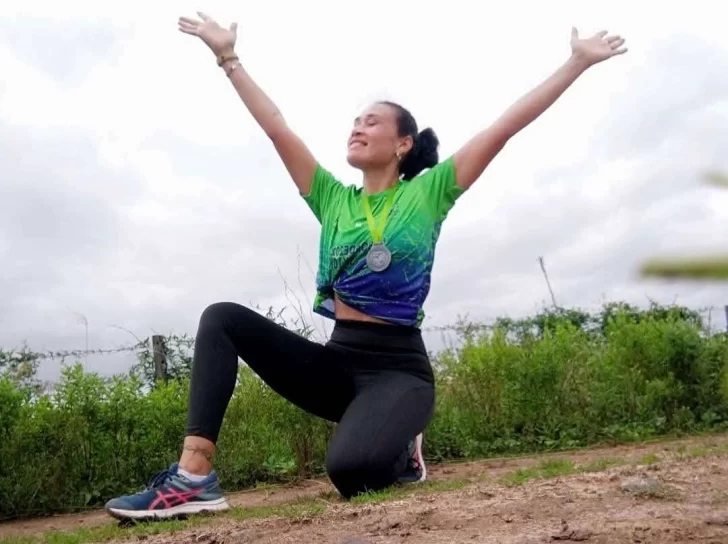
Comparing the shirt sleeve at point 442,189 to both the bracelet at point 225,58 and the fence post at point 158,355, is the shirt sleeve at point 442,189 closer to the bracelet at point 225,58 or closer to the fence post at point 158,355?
the bracelet at point 225,58

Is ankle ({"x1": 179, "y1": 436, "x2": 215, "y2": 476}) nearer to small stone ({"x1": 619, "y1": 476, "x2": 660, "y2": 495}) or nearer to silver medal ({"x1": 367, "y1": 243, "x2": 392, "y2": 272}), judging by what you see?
silver medal ({"x1": 367, "y1": 243, "x2": 392, "y2": 272})

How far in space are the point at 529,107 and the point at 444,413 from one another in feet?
8.58

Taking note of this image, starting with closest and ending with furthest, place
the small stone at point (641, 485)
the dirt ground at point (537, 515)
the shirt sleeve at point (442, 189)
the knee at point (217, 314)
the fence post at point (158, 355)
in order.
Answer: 1. the dirt ground at point (537, 515)
2. the small stone at point (641, 485)
3. the knee at point (217, 314)
4. the shirt sleeve at point (442, 189)
5. the fence post at point (158, 355)

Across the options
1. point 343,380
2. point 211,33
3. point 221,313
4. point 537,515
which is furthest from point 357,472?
point 211,33

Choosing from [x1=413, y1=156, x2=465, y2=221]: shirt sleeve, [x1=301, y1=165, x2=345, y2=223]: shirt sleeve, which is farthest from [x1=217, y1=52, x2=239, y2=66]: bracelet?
[x1=413, y1=156, x2=465, y2=221]: shirt sleeve

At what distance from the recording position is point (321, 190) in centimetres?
339

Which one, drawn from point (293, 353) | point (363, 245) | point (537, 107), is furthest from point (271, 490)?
point (537, 107)

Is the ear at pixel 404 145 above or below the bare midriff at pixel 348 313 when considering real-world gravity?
above

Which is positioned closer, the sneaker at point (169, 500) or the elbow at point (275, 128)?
the sneaker at point (169, 500)

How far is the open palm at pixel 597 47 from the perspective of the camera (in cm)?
280

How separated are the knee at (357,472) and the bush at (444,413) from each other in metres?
1.45

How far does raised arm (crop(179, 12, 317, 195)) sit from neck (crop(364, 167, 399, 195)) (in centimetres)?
23

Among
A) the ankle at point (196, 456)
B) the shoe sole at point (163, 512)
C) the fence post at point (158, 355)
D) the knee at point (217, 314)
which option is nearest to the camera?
the shoe sole at point (163, 512)

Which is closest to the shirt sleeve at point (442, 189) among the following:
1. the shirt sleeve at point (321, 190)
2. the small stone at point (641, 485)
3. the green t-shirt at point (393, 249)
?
the green t-shirt at point (393, 249)
